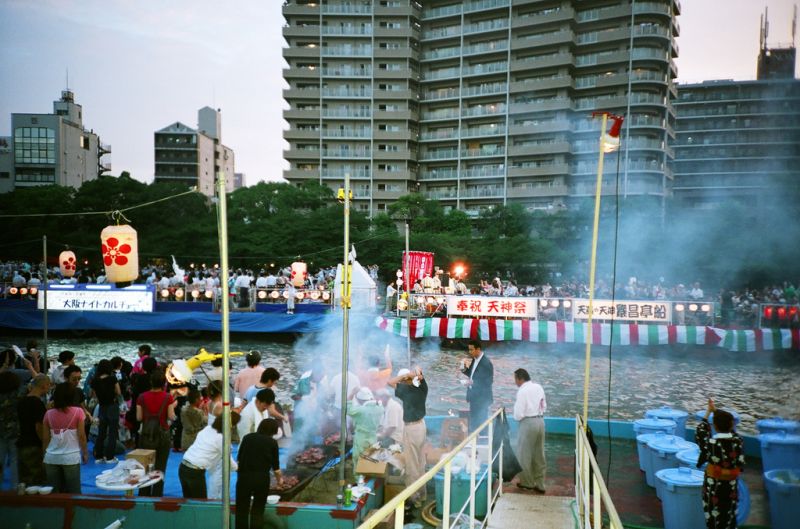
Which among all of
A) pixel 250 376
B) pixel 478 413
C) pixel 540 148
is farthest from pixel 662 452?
pixel 540 148

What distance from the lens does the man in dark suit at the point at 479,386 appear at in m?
8.12

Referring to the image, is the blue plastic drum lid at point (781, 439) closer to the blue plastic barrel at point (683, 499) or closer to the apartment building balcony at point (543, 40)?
the blue plastic barrel at point (683, 499)

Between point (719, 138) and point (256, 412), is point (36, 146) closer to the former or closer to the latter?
point (256, 412)

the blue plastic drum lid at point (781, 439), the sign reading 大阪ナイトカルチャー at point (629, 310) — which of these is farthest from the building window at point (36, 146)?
the blue plastic drum lid at point (781, 439)

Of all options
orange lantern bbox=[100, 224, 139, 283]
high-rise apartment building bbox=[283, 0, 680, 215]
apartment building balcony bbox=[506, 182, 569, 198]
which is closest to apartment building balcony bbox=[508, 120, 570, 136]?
high-rise apartment building bbox=[283, 0, 680, 215]

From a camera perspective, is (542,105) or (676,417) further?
(542,105)

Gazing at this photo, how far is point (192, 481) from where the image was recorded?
590 centimetres

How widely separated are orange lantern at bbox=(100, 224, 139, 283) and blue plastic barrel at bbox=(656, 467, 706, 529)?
401 inches

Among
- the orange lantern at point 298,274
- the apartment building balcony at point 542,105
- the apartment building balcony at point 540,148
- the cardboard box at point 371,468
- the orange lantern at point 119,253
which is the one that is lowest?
the cardboard box at point 371,468

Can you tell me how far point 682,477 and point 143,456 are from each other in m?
6.24

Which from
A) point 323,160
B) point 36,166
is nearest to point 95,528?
point 323,160

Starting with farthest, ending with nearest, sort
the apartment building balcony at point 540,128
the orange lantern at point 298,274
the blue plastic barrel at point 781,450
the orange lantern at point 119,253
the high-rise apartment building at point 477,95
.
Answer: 1. the apartment building balcony at point 540,128
2. the high-rise apartment building at point 477,95
3. the orange lantern at point 298,274
4. the orange lantern at point 119,253
5. the blue plastic barrel at point 781,450

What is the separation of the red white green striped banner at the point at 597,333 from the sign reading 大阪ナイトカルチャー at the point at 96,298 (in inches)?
395

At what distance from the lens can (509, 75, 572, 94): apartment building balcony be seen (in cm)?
6141
